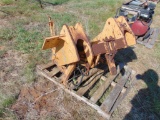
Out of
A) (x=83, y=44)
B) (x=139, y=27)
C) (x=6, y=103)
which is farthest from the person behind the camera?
(x=139, y=27)

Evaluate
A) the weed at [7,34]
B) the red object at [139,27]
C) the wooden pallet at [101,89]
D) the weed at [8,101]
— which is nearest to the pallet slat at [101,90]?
the wooden pallet at [101,89]

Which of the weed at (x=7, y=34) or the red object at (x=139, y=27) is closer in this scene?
the weed at (x=7, y=34)

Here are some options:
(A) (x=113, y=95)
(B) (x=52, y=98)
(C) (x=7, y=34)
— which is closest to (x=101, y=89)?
(A) (x=113, y=95)

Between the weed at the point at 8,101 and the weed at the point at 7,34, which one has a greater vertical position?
the weed at the point at 7,34

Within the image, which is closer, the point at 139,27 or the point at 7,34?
the point at 7,34

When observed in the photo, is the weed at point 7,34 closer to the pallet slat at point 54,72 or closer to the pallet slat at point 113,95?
the pallet slat at point 54,72

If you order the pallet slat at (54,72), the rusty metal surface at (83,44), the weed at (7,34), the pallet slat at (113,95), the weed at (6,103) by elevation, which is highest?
the rusty metal surface at (83,44)

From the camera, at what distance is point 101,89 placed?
126 inches

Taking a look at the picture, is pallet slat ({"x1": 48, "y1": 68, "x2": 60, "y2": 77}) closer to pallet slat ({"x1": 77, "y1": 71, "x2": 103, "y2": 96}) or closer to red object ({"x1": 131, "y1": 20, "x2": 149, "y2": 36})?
pallet slat ({"x1": 77, "y1": 71, "x2": 103, "y2": 96})

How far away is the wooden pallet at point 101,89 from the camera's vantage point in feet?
9.73

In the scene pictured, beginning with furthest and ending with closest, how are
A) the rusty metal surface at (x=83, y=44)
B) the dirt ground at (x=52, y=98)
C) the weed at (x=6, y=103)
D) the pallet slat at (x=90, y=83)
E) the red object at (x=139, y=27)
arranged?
the red object at (x=139, y=27), the pallet slat at (x=90, y=83), the dirt ground at (x=52, y=98), the weed at (x=6, y=103), the rusty metal surface at (x=83, y=44)

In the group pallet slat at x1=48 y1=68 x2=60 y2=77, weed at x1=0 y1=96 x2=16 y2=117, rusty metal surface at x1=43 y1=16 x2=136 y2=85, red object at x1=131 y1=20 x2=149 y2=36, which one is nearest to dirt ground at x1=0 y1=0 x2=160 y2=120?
weed at x1=0 y1=96 x2=16 y2=117

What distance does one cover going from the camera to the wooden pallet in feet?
9.73

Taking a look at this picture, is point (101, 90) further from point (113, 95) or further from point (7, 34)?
point (7, 34)
